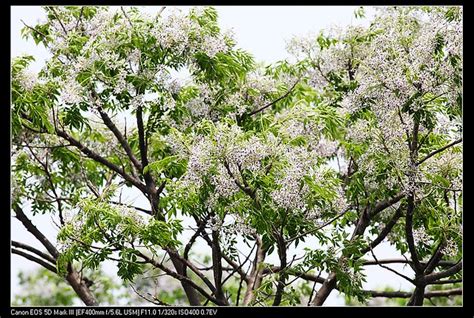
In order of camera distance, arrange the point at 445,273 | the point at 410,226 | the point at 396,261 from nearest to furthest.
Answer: the point at 410,226, the point at 445,273, the point at 396,261

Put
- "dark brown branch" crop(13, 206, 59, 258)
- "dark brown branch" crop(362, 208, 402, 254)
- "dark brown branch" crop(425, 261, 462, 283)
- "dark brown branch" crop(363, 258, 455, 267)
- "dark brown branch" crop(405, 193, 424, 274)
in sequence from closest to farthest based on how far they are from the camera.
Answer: "dark brown branch" crop(405, 193, 424, 274)
"dark brown branch" crop(425, 261, 462, 283)
"dark brown branch" crop(362, 208, 402, 254)
"dark brown branch" crop(363, 258, 455, 267)
"dark brown branch" crop(13, 206, 59, 258)

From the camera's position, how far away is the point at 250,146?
3.60 m

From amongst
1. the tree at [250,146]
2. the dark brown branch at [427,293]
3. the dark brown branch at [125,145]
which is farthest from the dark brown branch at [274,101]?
the dark brown branch at [427,293]

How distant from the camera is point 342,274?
421 centimetres

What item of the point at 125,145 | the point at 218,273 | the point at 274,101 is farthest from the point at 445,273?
the point at 125,145

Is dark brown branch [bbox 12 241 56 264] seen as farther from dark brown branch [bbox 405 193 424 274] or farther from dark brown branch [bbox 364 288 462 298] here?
dark brown branch [bbox 405 193 424 274]

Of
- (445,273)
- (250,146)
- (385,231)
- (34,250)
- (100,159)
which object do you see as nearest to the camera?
(250,146)

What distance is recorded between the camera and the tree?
3826mm

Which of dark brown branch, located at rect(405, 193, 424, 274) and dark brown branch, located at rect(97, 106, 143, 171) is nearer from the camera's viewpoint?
dark brown branch, located at rect(405, 193, 424, 274)

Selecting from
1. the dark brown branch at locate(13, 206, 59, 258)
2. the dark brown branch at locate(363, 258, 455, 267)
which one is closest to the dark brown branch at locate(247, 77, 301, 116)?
the dark brown branch at locate(363, 258, 455, 267)

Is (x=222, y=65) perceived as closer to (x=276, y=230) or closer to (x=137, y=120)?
(x=137, y=120)

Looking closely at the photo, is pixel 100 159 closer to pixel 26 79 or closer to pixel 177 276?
pixel 26 79

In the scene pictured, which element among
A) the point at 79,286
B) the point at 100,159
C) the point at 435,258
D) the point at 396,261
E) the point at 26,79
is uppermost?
the point at 26,79

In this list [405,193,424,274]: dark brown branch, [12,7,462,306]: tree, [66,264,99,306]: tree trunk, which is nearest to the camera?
[12,7,462,306]: tree
